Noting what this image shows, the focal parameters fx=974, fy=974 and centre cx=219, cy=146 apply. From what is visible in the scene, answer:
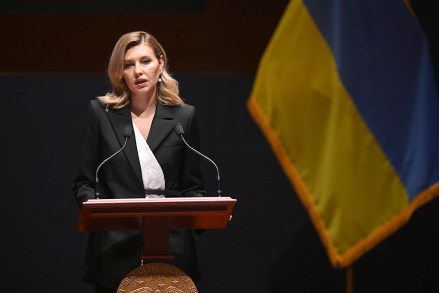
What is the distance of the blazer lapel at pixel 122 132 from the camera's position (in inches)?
153

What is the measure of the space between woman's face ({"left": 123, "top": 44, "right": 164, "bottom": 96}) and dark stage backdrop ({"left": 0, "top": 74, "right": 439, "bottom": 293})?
120cm

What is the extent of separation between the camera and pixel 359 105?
374 cm

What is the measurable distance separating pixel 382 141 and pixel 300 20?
563 millimetres

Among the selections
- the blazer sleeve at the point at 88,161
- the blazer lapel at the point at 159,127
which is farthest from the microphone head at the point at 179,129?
the blazer sleeve at the point at 88,161

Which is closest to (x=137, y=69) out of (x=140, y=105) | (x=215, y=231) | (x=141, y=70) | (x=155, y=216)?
(x=141, y=70)

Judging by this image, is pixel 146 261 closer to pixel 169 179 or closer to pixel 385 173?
pixel 169 179

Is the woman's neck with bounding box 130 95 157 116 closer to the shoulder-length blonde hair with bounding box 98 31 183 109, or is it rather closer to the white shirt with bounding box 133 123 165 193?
the shoulder-length blonde hair with bounding box 98 31 183 109

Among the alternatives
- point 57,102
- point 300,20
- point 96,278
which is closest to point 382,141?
point 300,20

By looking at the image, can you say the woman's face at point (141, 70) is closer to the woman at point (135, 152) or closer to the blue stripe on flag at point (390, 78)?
the woman at point (135, 152)

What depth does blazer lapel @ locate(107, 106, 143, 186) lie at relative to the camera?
3.90 m

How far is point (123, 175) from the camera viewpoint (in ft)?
A: 12.8

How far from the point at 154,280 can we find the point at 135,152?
0.59 metres

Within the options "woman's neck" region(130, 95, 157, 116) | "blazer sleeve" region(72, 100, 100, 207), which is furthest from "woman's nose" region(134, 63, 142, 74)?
"blazer sleeve" region(72, 100, 100, 207)

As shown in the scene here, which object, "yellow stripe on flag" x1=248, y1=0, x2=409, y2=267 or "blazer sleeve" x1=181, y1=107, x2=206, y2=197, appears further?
"blazer sleeve" x1=181, y1=107, x2=206, y2=197
